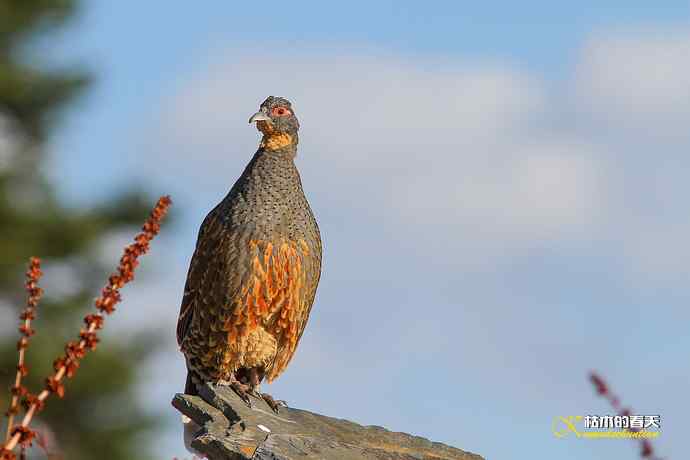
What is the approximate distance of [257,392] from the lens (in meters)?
7.20

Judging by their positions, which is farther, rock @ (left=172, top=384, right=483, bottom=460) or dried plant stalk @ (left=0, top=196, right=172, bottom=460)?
rock @ (left=172, top=384, right=483, bottom=460)

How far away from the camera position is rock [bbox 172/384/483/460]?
578 cm

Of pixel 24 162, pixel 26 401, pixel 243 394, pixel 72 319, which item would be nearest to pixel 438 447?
pixel 243 394

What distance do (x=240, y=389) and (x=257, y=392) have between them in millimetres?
282

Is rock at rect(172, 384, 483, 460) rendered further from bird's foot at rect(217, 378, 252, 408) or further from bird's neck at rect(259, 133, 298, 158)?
bird's neck at rect(259, 133, 298, 158)

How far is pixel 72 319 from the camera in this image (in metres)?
20.8

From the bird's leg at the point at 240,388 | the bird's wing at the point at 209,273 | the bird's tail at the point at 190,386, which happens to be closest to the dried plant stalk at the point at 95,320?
the bird's leg at the point at 240,388

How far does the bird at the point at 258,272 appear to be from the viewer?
7.00 meters

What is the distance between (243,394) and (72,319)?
47.8 ft

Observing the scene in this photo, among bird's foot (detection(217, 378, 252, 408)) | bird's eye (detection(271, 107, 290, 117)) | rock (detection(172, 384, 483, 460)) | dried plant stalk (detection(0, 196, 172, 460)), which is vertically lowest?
dried plant stalk (detection(0, 196, 172, 460))

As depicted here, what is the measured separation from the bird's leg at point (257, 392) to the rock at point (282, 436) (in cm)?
5

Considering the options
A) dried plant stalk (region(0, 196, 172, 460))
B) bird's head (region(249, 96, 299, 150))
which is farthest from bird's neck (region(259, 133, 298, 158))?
dried plant stalk (region(0, 196, 172, 460))

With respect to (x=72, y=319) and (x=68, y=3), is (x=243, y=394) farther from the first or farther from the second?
(x=68, y=3)

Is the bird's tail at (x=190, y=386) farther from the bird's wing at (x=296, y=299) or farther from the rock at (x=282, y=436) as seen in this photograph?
the rock at (x=282, y=436)
